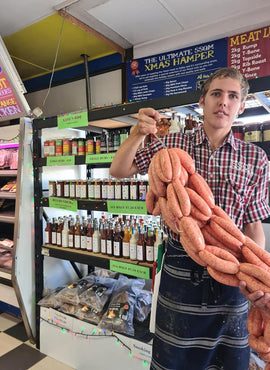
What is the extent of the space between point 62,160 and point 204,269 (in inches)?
65.2

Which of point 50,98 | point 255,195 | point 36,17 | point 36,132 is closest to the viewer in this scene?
point 255,195

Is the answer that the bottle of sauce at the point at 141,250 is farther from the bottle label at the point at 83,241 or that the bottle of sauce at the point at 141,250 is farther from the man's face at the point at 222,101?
the man's face at the point at 222,101

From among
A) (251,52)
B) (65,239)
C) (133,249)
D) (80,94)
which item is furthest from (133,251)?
(80,94)

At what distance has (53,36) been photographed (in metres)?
3.29

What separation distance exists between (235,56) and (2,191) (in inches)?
121

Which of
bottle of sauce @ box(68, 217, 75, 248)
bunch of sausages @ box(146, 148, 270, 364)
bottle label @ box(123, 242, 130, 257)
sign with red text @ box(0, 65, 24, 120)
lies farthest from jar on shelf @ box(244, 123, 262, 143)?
sign with red text @ box(0, 65, 24, 120)

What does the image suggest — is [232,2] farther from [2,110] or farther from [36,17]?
[2,110]

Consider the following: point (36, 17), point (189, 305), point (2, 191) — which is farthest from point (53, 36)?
point (189, 305)

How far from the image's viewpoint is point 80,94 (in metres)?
4.02

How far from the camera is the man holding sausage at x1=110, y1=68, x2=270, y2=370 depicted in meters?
1.08

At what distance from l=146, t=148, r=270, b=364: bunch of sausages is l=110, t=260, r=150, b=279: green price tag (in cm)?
124

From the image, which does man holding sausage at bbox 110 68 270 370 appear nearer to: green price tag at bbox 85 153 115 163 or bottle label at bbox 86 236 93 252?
green price tag at bbox 85 153 115 163

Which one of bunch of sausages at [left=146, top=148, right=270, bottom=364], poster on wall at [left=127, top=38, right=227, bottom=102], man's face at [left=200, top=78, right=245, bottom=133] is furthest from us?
poster on wall at [left=127, top=38, right=227, bottom=102]

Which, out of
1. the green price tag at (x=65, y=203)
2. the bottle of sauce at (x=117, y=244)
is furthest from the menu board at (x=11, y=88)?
the bottle of sauce at (x=117, y=244)
